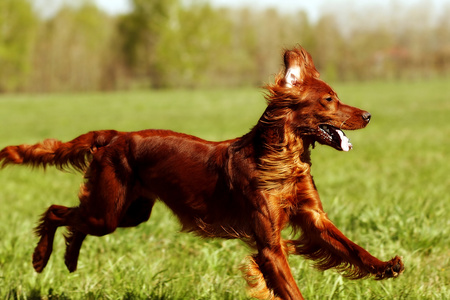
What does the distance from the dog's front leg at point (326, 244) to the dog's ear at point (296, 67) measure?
1.54ft

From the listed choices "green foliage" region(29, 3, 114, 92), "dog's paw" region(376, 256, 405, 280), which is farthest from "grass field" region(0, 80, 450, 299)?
"green foliage" region(29, 3, 114, 92)

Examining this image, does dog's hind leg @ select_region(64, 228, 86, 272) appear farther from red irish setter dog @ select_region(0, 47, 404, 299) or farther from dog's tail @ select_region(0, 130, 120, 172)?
dog's tail @ select_region(0, 130, 120, 172)

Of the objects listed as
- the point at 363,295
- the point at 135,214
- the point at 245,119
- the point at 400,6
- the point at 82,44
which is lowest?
the point at 363,295

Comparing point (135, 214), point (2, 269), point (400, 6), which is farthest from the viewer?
point (400, 6)

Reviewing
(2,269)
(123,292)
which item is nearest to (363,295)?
(123,292)

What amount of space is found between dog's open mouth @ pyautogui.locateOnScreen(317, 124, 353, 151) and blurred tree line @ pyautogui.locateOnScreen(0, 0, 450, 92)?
140 ft

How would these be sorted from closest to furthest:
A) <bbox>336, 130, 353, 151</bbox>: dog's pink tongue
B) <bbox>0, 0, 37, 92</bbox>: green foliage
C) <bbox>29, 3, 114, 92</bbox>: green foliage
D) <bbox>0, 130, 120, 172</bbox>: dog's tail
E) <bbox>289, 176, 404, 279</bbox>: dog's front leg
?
1. <bbox>336, 130, 353, 151</bbox>: dog's pink tongue
2. <bbox>289, 176, 404, 279</bbox>: dog's front leg
3. <bbox>0, 130, 120, 172</bbox>: dog's tail
4. <bbox>0, 0, 37, 92</bbox>: green foliage
5. <bbox>29, 3, 114, 92</bbox>: green foliage

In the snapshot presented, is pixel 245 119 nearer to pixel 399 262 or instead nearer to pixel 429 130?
pixel 429 130

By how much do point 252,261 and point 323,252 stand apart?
39 cm

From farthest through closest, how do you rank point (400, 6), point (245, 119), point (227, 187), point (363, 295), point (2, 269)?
point (400, 6) → point (245, 119) → point (2, 269) → point (363, 295) → point (227, 187)

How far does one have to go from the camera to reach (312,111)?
→ 273cm

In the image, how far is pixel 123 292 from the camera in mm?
3309

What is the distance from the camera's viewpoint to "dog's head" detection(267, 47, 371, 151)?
8.88 ft

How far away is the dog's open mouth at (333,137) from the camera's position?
8.83ft
